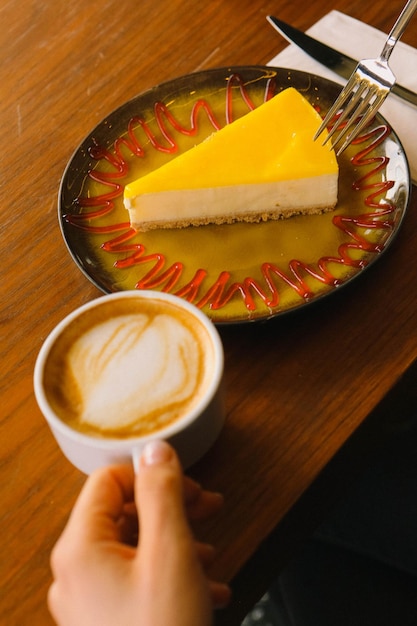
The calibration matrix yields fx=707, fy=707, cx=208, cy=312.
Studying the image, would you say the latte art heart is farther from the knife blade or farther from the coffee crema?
the knife blade

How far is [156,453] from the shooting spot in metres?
0.47

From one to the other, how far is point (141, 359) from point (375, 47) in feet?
1.97

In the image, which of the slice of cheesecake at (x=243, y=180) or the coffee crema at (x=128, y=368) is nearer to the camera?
the coffee crema at (x=128, y=368)

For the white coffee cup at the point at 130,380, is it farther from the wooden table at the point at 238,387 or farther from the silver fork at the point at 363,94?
the silver fork at the point at 363,94

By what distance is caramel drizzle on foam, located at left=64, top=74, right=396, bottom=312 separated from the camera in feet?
2.17

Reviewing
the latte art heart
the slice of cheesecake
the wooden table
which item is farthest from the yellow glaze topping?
the latte art heart

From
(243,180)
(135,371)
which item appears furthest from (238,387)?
(243,180)

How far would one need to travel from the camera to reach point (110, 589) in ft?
1.41

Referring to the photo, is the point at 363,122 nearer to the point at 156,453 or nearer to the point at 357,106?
the point at 357,106

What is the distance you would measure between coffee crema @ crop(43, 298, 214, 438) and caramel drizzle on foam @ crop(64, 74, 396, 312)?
101 millimetres

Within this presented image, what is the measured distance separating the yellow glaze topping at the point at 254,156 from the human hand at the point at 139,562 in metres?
0.35

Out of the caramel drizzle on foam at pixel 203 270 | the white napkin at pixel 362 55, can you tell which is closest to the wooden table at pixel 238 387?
the caramel drizzle on foam at pixel 203 270

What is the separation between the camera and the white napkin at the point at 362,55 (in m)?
0.83

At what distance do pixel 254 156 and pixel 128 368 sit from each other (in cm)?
32
